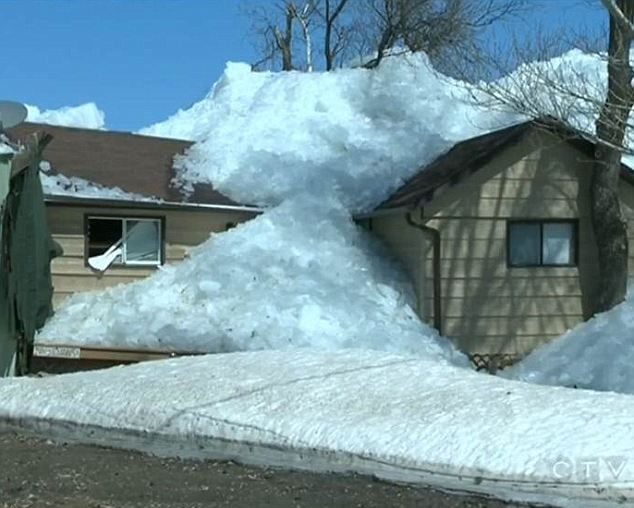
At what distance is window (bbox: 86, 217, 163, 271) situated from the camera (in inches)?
663

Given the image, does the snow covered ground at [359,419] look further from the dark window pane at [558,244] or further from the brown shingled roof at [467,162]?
the dark window pane at [558,244]

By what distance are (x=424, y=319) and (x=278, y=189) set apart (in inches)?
157

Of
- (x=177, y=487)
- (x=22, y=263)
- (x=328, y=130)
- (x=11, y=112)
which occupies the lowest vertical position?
(x=177, y=487)

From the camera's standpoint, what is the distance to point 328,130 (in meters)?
20.7

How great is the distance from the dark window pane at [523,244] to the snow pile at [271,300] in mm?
1789

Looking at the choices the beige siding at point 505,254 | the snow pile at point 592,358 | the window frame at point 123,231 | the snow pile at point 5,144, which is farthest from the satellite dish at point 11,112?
the snow pile at point 592,358

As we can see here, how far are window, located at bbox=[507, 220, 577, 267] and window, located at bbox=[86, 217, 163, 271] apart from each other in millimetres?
5716

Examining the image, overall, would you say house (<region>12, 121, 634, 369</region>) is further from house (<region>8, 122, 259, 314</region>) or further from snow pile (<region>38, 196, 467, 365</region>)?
snow pile (<region>38, 196, 467, 365</region>)

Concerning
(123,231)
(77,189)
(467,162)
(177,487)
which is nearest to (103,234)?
(123,231)

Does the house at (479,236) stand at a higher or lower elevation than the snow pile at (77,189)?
lower

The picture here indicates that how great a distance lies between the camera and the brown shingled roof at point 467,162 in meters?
15.9

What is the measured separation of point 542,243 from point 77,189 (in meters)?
7.51

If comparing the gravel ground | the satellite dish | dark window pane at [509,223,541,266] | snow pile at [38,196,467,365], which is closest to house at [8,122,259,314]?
snow pile at [38,196,467,365]

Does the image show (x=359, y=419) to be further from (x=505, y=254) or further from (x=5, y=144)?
(x=5, y=144)
